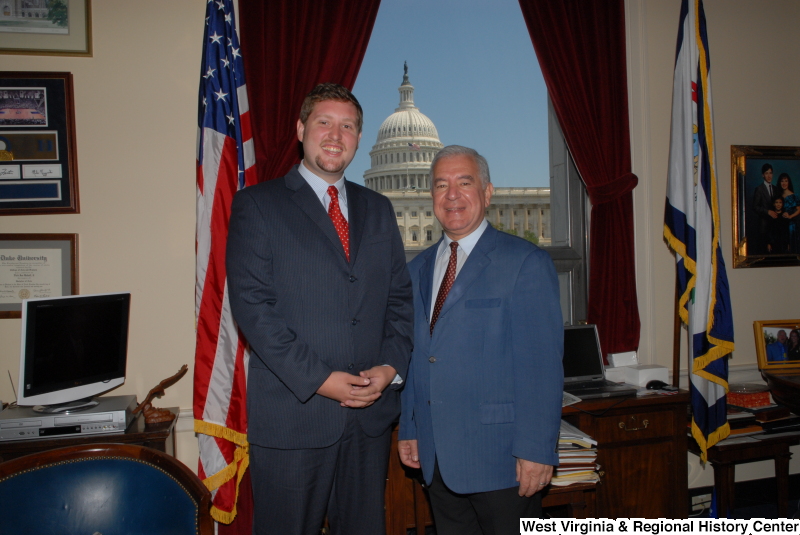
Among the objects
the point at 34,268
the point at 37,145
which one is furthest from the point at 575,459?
the point at 37,145

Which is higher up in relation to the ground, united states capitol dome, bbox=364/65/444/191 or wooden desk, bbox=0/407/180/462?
united states capitol dome, bbox=364/65/444/191

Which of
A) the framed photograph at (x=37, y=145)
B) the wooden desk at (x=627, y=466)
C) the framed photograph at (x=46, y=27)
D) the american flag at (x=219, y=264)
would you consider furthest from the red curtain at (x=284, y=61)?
the wooden desk at (x=627, y=466)

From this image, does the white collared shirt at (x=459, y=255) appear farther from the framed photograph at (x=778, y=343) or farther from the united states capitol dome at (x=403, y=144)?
the framed photograph at (x=778, y=343)

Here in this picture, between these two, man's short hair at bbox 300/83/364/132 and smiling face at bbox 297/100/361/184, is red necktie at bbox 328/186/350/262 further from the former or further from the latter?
man's short hair at bbox 300/83/364/132

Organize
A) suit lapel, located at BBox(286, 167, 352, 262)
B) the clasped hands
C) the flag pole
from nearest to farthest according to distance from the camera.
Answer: the clasped hands
suit lapel, located at BBox(286, 167, 352, 262)
the flag pole

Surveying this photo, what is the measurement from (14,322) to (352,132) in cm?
195

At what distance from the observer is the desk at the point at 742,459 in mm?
2621

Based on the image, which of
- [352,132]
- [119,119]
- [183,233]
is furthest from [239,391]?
[119,119]

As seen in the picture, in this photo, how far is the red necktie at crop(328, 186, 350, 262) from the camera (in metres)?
1.63

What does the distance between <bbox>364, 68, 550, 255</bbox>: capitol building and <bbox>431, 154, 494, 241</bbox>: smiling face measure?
1333 millimetres

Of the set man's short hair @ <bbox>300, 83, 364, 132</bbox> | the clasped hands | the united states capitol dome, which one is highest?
the united states capitol dome

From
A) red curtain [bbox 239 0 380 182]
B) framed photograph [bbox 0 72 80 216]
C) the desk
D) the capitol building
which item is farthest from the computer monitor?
the desk

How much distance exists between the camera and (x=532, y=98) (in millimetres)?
3221

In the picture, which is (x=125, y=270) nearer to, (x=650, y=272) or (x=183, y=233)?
(x=183, y=233)
